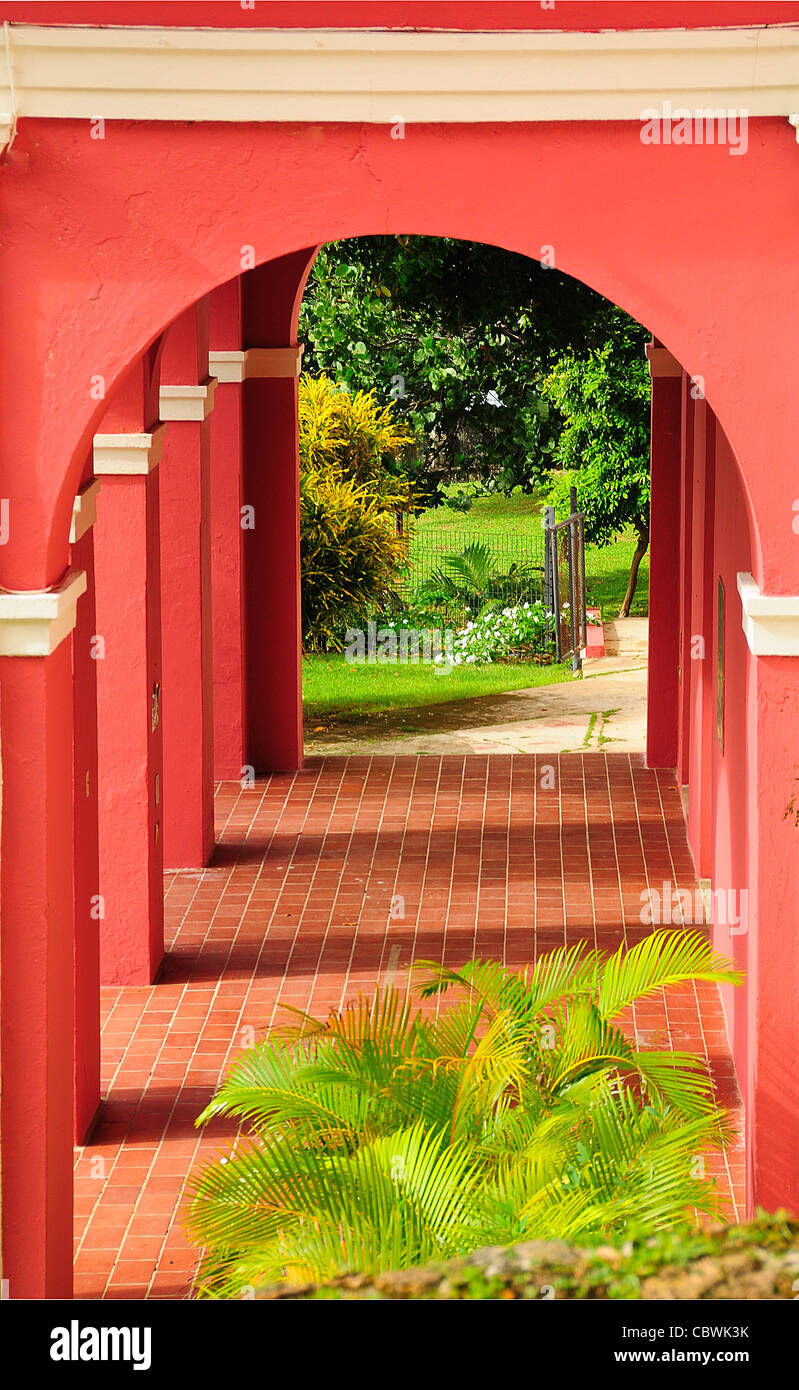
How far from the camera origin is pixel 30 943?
6422 mm

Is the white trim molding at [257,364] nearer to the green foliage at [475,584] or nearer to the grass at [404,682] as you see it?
the grass at [404,682]

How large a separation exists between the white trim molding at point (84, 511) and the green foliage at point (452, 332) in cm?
728

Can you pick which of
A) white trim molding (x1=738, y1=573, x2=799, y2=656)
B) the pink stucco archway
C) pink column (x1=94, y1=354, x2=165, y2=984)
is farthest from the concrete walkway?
the pink stucco archway

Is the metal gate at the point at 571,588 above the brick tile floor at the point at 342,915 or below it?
above

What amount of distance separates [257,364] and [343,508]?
492cm

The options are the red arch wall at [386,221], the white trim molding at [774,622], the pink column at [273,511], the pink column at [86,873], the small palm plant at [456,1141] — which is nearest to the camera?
the small palm plant at [456,1141]

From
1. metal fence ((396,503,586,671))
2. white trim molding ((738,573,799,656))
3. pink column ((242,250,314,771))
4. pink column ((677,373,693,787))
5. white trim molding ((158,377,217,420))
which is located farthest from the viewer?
metal fence ((396,503,586,671))

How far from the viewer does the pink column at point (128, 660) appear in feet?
31.8

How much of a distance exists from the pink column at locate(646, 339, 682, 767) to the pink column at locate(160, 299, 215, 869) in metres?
3.84

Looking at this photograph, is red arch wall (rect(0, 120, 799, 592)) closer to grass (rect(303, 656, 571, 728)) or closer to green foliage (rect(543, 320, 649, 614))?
grass (rect(303, 656, 571, 728))

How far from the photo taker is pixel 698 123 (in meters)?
6.18

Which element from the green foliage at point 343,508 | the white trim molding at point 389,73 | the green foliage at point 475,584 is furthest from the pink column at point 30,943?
the green foliage at point 475,584

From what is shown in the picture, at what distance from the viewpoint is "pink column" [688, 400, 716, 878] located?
11.1m
